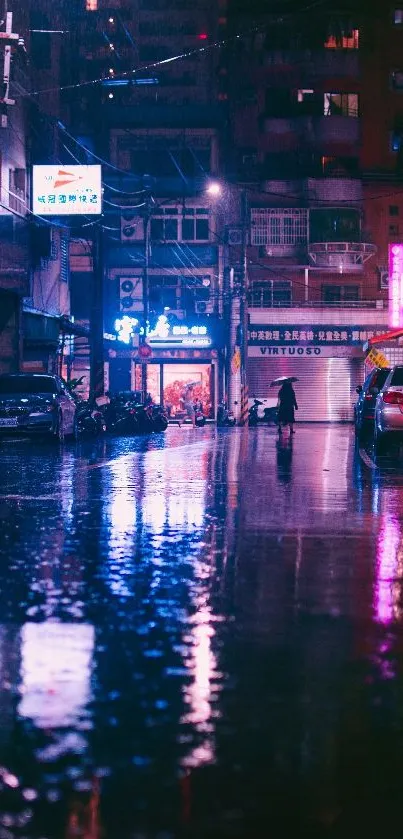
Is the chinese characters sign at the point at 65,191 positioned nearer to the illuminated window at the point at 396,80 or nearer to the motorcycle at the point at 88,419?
the motorcycle at the point at 88,419

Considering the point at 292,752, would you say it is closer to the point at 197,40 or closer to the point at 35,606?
the point at 35,606

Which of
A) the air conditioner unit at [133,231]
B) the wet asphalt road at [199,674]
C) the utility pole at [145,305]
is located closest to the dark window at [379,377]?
the wet asphalt road at [199,674]

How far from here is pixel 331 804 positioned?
3.99m

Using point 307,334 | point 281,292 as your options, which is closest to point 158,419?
point 307,334

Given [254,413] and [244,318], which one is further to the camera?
[244,318]

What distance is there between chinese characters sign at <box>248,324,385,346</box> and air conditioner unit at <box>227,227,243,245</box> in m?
4.73

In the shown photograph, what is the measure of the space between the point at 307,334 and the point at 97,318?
93.4 ft

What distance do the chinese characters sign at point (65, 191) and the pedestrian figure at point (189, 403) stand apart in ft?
57.0

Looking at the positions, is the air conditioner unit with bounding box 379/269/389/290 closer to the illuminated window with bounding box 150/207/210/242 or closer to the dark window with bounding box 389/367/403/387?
the illuminated window with bounding box 150/207/210/242

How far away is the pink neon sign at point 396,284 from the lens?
58.2 metres

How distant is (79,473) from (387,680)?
49.6 ft

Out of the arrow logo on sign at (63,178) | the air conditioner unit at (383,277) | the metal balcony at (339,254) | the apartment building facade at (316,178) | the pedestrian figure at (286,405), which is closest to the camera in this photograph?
the pedestrian figure at (286,405)

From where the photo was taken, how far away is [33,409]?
3144 cm

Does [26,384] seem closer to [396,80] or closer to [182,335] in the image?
[182,335]
